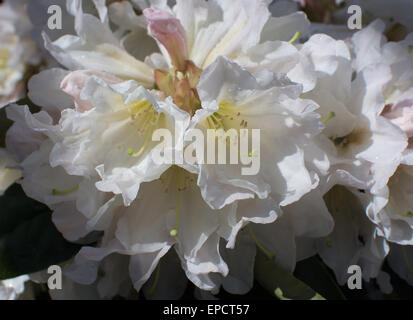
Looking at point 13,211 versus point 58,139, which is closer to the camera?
point 58,139

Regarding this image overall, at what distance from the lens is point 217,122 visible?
71 centimetres

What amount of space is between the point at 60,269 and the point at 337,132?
431mm

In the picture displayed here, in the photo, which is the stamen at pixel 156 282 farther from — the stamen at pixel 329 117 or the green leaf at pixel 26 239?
the stamen at pixel 329 117

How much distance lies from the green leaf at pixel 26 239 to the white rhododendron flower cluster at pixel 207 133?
1.2 inches

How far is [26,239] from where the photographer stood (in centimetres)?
76

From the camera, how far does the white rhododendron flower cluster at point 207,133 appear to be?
0.65 meters

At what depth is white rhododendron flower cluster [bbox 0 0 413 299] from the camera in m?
0.65

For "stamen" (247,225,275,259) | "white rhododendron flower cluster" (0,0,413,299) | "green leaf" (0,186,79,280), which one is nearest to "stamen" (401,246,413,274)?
"white rhododendron flower cluster" (0,0,413,299)

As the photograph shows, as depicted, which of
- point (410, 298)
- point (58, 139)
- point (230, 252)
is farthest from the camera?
point (410, 298)

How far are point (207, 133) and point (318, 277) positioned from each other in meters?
0.30

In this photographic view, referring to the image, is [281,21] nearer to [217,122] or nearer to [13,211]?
[217,122]

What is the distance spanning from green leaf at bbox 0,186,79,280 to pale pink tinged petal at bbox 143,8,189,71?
293 mm
